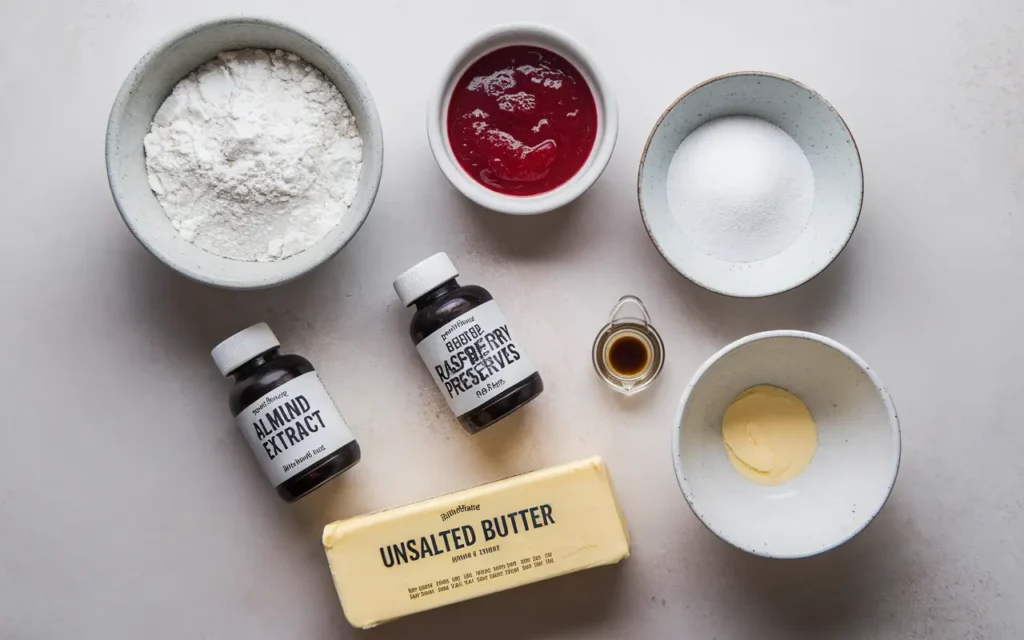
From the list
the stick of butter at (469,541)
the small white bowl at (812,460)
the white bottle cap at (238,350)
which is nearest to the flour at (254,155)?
the white bottle cap at (238,350)

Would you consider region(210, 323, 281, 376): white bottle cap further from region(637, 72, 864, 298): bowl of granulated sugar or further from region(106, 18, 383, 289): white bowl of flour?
region(637, 72, 864, 298): bowl of granulated sugar

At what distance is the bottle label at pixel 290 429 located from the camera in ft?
3.30

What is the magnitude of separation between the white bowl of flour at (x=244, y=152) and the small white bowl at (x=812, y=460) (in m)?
0.52

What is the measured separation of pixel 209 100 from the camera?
0.99m

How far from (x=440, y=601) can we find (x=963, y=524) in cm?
77

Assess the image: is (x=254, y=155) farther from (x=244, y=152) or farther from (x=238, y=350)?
(x=238, y=350)

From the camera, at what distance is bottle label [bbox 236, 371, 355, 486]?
1007mm

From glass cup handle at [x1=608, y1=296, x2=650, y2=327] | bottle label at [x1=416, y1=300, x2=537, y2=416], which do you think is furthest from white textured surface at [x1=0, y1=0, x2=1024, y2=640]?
bottle label at [x1=416, y1=300, x2=537, y2=416]

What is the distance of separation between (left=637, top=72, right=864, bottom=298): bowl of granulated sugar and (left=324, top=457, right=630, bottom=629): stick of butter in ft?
1.10

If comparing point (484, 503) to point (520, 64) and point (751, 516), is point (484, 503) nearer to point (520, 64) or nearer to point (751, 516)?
point (751, 516)

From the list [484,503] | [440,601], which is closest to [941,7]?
[484,503]

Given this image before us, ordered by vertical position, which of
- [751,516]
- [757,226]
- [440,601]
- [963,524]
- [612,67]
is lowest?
[963,524]

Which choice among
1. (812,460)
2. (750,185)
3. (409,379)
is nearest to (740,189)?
(750,185)

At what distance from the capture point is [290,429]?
1007mm
